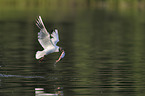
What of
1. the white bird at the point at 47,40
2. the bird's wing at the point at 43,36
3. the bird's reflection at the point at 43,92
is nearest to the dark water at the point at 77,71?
the bird's reflection at the point at 43,92

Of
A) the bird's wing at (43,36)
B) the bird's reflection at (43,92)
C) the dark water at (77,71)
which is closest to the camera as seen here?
the bird's reflection at (43,92)

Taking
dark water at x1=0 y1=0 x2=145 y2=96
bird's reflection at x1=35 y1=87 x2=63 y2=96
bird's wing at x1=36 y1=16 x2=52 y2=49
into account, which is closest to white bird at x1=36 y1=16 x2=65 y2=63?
bird's wing at x1=36 y1=16 x2=52 y2=49

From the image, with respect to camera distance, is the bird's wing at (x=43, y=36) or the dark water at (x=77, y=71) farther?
the bird's wing at (x=43, y=36)

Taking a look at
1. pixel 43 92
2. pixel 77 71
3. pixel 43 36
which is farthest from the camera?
pixel 77 71

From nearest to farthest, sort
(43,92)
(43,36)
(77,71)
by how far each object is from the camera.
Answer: (43,92) < (43,36) < (77,71)

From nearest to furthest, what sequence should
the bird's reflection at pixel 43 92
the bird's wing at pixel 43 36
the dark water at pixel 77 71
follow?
1. the bird's reflection at pixel 43 92
2. the dark water at pixel 77 71
3. the bird's wing at pixel 43 36

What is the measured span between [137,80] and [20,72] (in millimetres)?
4009

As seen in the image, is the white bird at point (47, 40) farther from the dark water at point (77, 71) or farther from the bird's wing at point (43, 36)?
the dark water at point (77, 71)

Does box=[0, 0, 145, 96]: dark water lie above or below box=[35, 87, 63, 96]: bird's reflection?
above

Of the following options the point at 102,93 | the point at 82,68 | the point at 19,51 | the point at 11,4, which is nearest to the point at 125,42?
the point at 19,51

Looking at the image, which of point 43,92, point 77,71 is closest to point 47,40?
point 43,92

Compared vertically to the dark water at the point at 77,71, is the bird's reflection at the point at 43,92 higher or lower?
lower

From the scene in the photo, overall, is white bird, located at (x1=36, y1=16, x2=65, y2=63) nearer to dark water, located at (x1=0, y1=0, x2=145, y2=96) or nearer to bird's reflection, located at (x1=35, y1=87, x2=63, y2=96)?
dark water, located at (x1=0, y1=0, x2=145, y2=96)

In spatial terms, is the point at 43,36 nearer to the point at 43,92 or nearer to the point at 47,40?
the point at 47,40
